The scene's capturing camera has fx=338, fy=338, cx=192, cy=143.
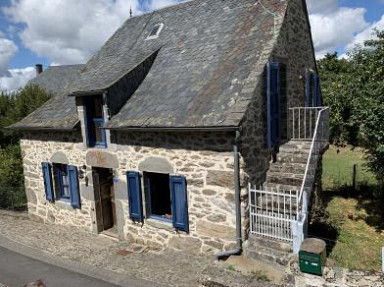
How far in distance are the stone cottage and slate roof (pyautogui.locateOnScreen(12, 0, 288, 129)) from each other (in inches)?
1.6

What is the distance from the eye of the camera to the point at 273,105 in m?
9.04

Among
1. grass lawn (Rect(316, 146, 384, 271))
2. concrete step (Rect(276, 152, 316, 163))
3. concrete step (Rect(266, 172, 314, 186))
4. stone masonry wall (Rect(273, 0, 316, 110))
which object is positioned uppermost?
stone masonry wall (Rect(273, 0, 316, 110))

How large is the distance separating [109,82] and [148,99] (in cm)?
137

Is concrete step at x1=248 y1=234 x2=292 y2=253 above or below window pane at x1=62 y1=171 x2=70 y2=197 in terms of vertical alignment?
below

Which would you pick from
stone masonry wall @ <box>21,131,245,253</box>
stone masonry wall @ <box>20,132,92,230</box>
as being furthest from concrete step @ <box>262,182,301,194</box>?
stone masonry wall @ <box>20,132,92,230</box>

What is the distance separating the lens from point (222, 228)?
8.14 meters

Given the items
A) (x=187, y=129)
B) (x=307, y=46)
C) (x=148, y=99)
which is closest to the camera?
(x=187, y=129)

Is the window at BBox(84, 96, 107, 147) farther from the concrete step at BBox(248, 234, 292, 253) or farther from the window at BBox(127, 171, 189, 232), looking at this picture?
the concrete step at BBox(248, 234, 292, 253)

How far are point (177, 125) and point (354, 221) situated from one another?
7781mm

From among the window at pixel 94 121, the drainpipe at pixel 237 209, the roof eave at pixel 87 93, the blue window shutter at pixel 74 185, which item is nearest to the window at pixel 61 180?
the blue window shutter at pixel 74 185

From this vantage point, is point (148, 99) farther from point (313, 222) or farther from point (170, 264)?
point (313, 222)

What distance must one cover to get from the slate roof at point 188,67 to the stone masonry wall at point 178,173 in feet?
1.57

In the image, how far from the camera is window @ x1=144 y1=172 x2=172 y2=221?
31.5 feet

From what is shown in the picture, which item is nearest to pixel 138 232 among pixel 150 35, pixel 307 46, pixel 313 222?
pixel 313 222
